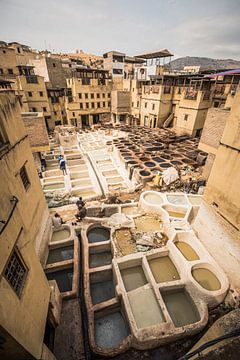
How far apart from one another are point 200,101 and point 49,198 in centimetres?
2132

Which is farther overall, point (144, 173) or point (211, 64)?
point (211, 64)

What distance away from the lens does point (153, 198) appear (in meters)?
12.0

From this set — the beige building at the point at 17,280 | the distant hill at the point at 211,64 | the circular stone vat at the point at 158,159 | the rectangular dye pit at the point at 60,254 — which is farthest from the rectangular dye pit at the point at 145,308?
the distant hill at the point at 211,64

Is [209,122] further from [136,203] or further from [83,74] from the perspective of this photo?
[83,74]

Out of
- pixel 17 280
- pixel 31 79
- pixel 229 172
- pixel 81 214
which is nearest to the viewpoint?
pixel 17 280

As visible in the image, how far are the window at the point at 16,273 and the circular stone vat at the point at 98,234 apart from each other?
20.1ft

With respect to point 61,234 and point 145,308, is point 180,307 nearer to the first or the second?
point 145,308

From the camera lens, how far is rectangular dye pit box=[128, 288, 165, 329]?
628 centimetres

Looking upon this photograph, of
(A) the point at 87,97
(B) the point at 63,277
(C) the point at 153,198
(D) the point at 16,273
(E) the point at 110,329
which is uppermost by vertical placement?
(A) the point at 87,97

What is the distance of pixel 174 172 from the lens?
47.0ft

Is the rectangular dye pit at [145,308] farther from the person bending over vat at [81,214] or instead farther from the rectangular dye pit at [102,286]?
the person bending over vat at [81,214]

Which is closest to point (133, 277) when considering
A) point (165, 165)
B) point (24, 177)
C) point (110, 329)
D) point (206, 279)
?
point (110, 329)

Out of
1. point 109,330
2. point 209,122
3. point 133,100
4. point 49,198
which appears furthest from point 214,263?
point 133,100

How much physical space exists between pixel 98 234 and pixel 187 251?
5.11 metres
